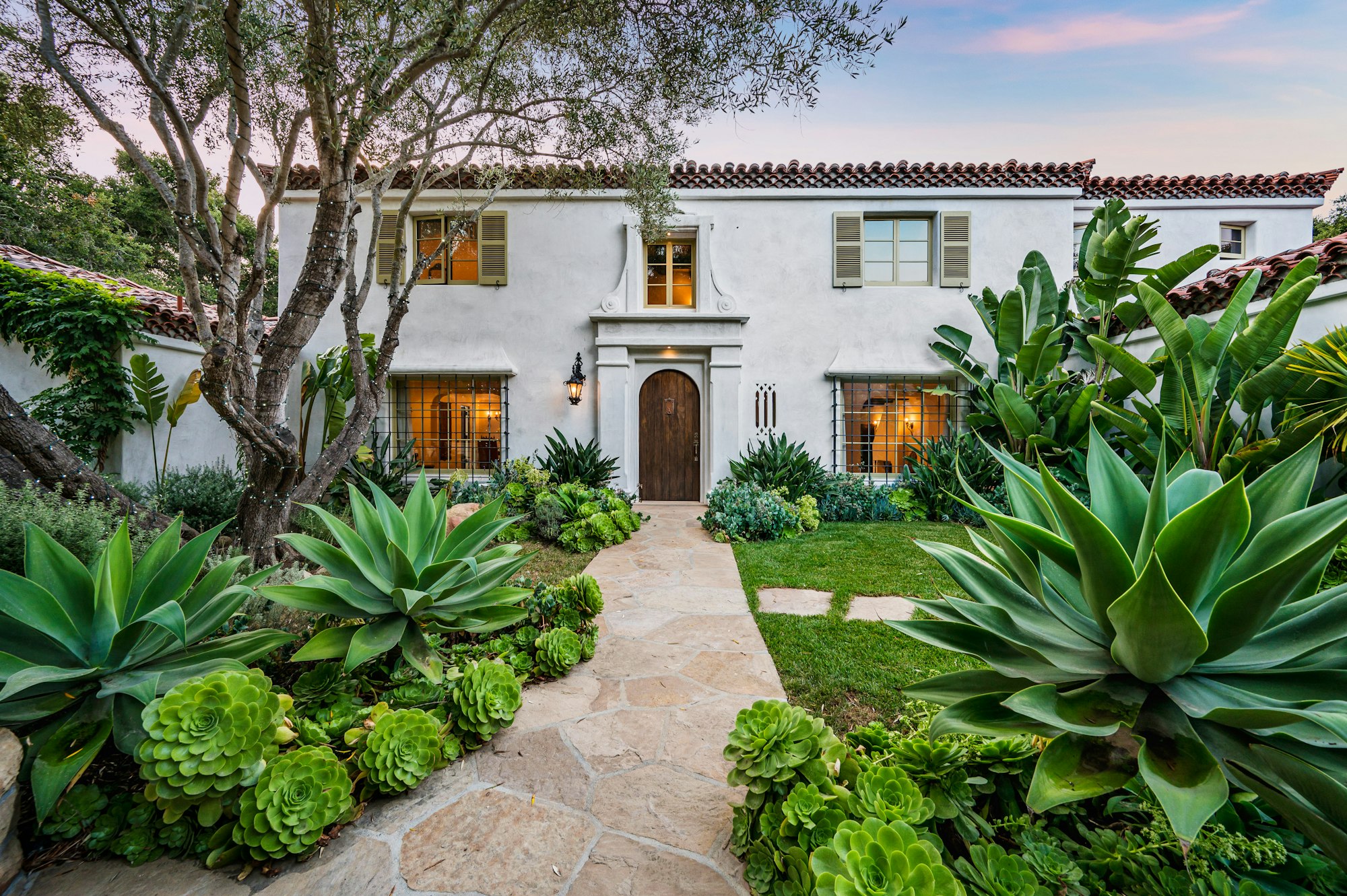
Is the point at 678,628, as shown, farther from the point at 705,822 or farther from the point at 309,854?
the point at 309,854

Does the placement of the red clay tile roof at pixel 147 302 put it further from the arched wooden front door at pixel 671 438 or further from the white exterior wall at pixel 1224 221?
the white exterior wall at pixel 1224 221

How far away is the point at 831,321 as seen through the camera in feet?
28.9

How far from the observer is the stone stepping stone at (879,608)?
376 cm

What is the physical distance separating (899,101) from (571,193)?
214 inches

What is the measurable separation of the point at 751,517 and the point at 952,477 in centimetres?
346

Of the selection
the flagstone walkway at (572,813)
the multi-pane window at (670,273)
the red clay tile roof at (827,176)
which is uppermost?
the red clay tile roof at (827,176)

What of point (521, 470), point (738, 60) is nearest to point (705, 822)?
point (738, 60)

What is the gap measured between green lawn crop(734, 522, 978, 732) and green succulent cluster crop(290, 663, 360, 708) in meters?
2.09

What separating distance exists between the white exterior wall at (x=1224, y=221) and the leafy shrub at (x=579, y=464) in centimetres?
983

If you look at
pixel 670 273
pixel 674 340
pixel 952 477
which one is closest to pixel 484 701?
pixel 674 340

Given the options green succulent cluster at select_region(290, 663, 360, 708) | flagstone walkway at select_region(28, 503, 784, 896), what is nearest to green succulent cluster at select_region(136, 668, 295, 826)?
flagstone walkway at select_region(28, 503, 784, 896)

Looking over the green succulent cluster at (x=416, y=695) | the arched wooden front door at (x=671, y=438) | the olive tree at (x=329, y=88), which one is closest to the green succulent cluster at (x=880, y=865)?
the green succulent cluster at (x=416, y=695)

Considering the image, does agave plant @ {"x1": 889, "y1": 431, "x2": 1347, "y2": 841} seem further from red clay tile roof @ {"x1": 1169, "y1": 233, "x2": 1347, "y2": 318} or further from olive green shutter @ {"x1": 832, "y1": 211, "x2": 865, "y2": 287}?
olive green shutter @ {"x1": 832, "y1": 211, "x2": 865, "y2": 287}

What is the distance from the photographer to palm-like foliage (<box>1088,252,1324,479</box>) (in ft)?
14.8
